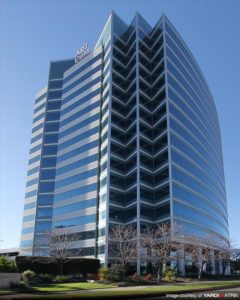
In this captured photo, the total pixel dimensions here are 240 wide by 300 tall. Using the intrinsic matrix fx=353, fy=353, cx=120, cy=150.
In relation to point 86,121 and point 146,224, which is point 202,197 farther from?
point 86,121

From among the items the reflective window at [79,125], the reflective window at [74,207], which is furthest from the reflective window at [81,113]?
the reflective window at [74,207]

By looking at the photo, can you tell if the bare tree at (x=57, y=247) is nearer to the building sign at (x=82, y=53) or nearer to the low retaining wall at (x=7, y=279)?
the low retaining wall at (x=7, y=279)

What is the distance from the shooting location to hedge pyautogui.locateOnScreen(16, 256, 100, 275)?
4873 centimetres

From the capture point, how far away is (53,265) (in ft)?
174

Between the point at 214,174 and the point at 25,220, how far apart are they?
65217 mm

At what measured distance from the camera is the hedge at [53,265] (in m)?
48.7

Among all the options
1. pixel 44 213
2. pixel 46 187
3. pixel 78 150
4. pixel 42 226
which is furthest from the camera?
pixel 46 187

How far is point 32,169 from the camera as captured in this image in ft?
379

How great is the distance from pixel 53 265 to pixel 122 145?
147 feet

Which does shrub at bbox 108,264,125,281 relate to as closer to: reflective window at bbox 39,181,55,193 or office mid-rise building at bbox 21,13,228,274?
office mid-rise building at bbox 21,13,228,274

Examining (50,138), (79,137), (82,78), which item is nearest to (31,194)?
(50,138)

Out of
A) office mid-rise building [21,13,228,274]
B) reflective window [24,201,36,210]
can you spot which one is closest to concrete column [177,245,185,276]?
office mid-rise building [21,13,228,274]

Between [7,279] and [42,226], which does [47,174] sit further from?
[7,279]

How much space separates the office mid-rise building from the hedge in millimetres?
17783
